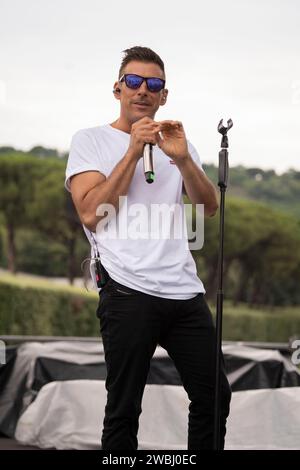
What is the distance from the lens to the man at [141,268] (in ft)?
7.86

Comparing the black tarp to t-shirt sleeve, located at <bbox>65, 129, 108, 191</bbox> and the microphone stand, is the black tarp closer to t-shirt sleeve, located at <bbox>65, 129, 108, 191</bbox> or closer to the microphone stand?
the microphone stand

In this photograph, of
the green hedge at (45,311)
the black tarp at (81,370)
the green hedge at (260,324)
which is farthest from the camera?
the green hedge at (260,324)

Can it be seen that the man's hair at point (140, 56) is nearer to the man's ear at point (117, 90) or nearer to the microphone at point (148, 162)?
the man's ear at point (117, 90)

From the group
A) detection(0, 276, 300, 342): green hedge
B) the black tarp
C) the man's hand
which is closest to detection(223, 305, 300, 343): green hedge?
detection(0, 276, 300, 342): green hedge

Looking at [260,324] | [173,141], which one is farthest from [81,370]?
[260,324]

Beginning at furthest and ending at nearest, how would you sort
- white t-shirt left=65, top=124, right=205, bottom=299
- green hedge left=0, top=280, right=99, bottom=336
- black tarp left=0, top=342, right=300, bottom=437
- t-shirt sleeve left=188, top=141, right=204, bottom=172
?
green hedge left=0, top=280, right=99, bottom=336 → black tarp left=0, top=342, right=300, bottom=437 → t-shirt sleeve left=188, top=141, right=204, bottom=172 → white t-shirt left=65, top=124, right=205, bottom=299

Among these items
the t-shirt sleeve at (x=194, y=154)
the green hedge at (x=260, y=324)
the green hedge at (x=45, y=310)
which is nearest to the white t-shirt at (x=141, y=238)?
the t-shirt sleeve at (x=194, y=154)

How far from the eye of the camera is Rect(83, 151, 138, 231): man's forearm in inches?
93.4

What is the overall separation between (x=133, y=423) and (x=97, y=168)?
0.79 metres

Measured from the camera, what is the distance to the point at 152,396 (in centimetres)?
423

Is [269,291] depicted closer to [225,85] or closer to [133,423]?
[225,85]

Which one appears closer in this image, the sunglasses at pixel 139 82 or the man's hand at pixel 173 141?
the man's hand at pixel 173 141

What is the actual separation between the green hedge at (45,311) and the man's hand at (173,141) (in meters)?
10.6

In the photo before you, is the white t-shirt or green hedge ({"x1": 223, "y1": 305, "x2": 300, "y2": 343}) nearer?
the white t-shirt
